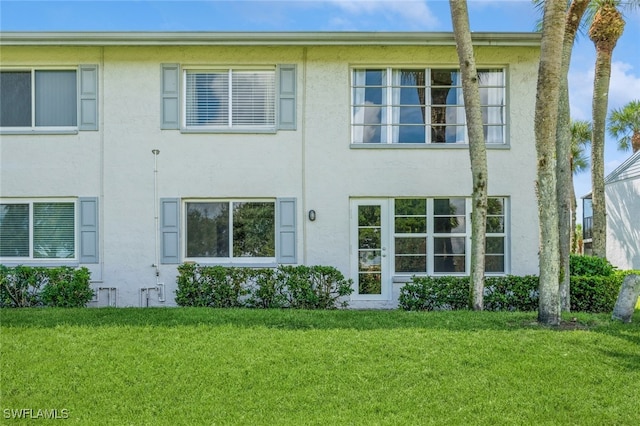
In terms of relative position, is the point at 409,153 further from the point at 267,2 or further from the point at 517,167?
the point at 267,2

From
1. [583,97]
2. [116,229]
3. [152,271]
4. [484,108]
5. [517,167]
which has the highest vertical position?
[583,97]

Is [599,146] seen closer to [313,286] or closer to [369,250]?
[369,250]

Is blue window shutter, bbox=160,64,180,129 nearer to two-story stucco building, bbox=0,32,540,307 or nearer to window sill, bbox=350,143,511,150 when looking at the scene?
two-story stucco building, bbox=0,32,540,307

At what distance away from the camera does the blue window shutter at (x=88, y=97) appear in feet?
35.2

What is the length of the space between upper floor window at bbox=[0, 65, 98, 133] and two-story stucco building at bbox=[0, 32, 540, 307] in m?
Answer: 0.03

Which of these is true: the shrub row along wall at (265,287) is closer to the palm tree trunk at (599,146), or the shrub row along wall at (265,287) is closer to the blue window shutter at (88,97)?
the blue window shutter at (88,97)

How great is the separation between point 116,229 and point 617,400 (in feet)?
30.2

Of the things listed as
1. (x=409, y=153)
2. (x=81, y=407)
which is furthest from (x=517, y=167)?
(x=81, y=407)

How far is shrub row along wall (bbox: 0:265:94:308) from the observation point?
9773 millimetres

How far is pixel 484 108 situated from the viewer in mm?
11086

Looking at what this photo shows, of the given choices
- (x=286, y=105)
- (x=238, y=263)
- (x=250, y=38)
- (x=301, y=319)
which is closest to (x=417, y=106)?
(x=286, y=105)

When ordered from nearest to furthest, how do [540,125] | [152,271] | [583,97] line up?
[540,125], [152,271], [583,97]

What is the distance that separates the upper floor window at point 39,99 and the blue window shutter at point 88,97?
0.42 ft

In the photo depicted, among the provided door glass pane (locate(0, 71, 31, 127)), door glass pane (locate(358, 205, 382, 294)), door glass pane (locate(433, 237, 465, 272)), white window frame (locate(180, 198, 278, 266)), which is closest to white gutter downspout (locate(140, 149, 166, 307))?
white window frame (locate(180, 198, 278, 266))
